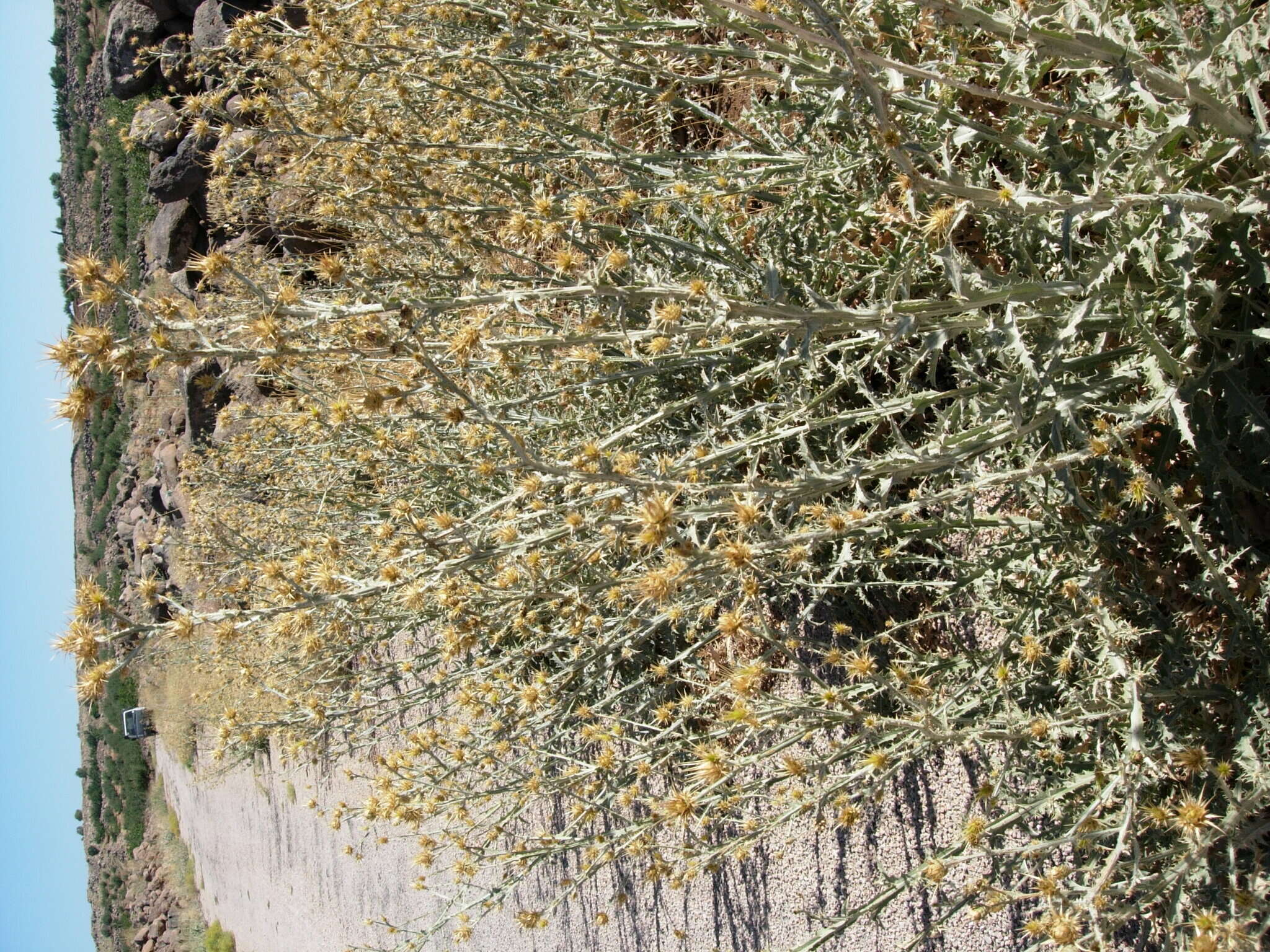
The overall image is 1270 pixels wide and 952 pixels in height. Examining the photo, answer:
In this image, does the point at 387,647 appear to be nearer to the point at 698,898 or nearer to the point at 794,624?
the point at 698,898

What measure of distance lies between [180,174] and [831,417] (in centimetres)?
918

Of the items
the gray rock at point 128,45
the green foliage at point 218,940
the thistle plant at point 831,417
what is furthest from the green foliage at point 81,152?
the thistle plant at point 831,417

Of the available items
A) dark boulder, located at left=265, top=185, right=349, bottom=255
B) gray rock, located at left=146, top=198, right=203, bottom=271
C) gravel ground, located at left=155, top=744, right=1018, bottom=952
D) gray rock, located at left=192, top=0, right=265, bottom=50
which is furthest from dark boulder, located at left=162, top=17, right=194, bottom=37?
gravel ground, located at left=155, top=744, right=1018, bottom=952

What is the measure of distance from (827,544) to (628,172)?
1501 millimetres

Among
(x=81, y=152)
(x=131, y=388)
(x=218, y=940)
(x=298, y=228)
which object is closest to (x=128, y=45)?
(x=131, y=388)

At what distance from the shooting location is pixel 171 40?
389 inches

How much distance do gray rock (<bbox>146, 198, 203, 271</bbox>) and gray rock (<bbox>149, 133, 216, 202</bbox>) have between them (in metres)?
0.25

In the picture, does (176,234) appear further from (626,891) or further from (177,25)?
(626,891)

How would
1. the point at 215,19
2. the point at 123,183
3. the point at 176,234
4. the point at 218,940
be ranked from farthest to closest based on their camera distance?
the point at 123,183 → the point at 218,940 → the point at 176,234 → the point at 215,19

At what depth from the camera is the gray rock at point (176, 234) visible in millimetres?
9883

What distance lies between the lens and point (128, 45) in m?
10.0

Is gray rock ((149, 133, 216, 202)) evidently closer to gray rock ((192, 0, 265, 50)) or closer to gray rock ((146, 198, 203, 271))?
gray rock ((146, 198, 203, 271))

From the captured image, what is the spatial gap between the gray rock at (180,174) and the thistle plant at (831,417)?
5908 millimetres

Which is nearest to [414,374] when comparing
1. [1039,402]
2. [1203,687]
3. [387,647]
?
[1039,402]
